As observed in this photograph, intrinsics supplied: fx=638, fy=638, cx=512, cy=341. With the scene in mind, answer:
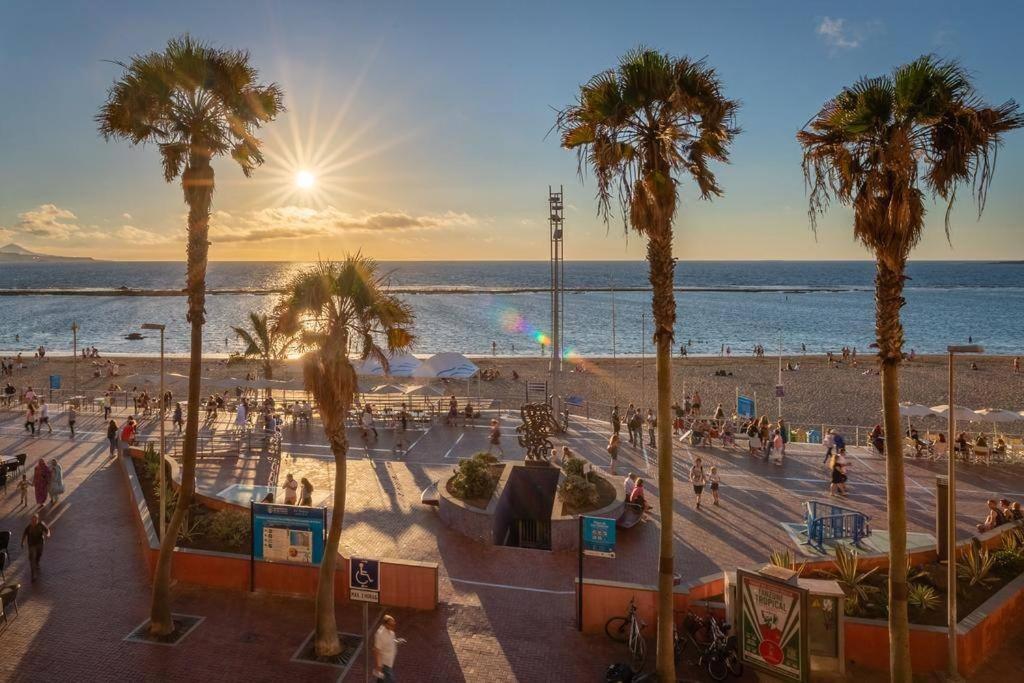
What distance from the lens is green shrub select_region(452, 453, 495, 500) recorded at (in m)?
15.5

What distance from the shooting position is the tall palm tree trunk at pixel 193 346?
10.5 m

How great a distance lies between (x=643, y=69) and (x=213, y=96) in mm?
7074

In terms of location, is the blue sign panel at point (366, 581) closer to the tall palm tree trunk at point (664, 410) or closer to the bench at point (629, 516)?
the tall palm tree trunk at point (664, 410)

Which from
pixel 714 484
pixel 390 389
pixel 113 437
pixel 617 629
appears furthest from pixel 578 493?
pixel 113 437

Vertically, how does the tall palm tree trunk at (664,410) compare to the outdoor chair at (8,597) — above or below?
above

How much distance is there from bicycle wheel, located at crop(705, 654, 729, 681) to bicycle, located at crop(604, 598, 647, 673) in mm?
997

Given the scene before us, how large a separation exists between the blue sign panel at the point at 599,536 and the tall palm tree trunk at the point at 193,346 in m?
6.90

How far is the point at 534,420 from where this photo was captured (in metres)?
18.8

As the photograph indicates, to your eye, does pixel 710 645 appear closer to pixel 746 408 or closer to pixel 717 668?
pixel 717 668

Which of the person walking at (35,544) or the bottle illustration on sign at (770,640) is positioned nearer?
the bottle illustration on sign at (770,640)

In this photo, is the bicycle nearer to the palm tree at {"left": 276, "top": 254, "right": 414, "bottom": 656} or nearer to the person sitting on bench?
the palm tree at {"left": 276, "top": 254, "right": 414, "bottom": 656}

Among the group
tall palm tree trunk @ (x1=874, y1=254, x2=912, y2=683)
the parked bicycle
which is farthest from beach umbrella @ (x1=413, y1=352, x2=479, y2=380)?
tall palm tree trunk @ (x1=874, y1=254, x2=912, y2=683)

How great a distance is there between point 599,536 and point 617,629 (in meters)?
1.58

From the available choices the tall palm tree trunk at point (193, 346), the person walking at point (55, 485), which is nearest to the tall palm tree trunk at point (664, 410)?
the tall palm tree trunk at point (193, 346)
